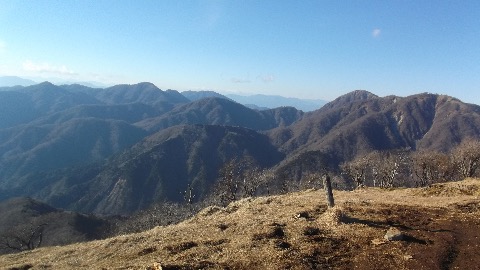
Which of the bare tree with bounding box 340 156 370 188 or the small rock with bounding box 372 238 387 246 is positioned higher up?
the small rock with bounding box 372 238 387 246

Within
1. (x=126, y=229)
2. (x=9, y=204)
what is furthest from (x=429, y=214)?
(x=9, y=204)

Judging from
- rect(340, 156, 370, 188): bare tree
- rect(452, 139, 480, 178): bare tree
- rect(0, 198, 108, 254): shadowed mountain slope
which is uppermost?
rect(452, 139, 480, 178): bare tree

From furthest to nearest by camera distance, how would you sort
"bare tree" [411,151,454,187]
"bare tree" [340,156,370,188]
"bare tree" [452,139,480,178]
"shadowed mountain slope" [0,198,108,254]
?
"shadowed mountain slope" [0,198,108,254] → "bare tree" [411,151,454,187] → "bare tree" [340,156,370,188] → "bare tree" [452,139,480,178]

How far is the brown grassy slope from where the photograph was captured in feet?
62.3

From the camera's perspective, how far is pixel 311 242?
2180 centimetres

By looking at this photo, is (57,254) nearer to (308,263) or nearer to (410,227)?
Result: (308,263)

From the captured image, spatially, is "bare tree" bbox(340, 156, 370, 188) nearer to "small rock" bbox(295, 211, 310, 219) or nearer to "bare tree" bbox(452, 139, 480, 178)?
"bare tree" bbox(452, 139, 480, 178)

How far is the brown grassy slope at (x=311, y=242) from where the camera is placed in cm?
1898

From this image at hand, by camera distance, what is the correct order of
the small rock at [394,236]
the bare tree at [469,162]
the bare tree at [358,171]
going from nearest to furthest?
the small rock at [394,236] < the bare tree at [469,162] < the bare tree at [358,171]

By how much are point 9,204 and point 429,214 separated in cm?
18252

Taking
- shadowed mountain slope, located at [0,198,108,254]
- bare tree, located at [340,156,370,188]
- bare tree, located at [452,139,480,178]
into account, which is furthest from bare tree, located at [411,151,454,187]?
shadowed mountain slope, located at [0,198,108,254]

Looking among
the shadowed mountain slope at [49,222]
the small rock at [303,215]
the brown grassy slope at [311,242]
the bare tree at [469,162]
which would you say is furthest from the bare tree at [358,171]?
the shadowed mountain slope at [49,222]

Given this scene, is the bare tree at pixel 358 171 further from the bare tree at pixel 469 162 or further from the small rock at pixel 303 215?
the small rock at pixel 303 215

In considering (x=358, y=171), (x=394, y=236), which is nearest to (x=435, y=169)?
(x=358, y=171)
